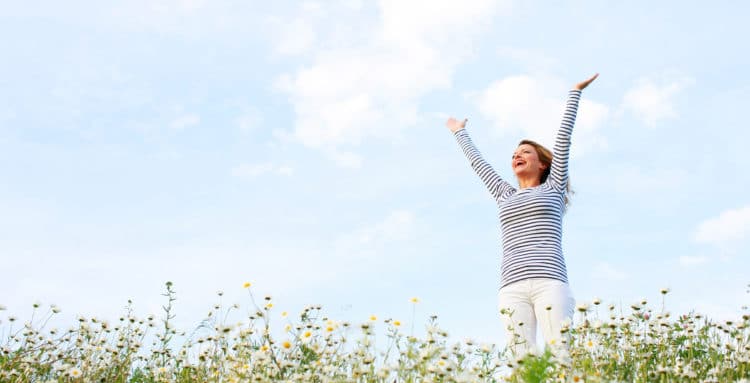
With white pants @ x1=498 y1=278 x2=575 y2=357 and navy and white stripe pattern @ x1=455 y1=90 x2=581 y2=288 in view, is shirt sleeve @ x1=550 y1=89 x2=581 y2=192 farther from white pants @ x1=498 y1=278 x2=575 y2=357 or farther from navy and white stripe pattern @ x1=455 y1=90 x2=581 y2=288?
white pants @ x1=498 y1=278 x2=575 y2=357

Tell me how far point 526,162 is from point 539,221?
30.7 inches

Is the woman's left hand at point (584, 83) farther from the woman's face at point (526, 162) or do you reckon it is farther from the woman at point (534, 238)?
the woman's face at point (526, 162)

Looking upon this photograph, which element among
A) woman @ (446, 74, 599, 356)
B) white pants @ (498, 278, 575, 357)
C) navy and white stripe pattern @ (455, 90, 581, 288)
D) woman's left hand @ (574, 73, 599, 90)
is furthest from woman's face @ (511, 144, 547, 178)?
white pants @ (498, 278, 575, 357)

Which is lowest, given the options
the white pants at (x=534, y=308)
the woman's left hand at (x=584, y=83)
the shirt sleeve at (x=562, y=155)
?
the white pants at (x=534, y=308)

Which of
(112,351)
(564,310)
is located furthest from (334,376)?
(112,351)

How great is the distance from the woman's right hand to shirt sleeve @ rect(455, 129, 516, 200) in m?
0.07

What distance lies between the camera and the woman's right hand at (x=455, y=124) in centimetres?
913

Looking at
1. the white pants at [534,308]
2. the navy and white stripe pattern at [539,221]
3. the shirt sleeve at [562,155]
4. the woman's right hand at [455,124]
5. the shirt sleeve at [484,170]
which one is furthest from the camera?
the woman's right hand at [455,124]

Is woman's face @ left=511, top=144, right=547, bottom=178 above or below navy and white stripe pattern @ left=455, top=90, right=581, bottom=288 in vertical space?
above

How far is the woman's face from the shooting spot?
780cm

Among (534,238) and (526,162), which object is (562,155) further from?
(534,238)

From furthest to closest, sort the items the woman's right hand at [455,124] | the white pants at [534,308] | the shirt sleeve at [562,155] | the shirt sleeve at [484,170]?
the woman's right hand at [455,124] → the shirt sleeve at [484,170] → the shirt sleeve at [562,155] → the white pants at [534,308]

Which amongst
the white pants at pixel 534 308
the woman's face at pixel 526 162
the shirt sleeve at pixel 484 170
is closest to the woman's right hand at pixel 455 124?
the shirt sleeve at pixel 484 170

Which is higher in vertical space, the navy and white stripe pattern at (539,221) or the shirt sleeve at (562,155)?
the shirt sleeve at (562,155)
